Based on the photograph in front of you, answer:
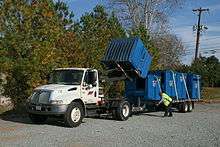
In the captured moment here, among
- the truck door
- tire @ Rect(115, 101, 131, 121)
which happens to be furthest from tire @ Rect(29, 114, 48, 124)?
tire @ Rect(115, 101, 131, 121)

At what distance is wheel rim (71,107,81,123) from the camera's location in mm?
18641

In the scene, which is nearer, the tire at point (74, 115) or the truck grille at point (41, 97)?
the tire at point (74, 115)

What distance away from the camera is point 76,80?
19.8m

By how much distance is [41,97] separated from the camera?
1889cm

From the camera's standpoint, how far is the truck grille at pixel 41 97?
18.7 meters

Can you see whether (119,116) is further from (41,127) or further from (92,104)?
(41,127)

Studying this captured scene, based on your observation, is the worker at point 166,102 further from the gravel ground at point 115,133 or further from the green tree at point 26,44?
the green tree at point 26,44

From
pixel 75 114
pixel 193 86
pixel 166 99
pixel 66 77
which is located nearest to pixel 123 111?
pixel 66 77

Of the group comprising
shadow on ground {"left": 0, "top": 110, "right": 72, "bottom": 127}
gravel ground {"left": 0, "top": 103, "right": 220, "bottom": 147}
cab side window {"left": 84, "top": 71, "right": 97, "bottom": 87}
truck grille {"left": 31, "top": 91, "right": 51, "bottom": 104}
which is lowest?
gravel ground {"left": 0, "top": 103, "right": 220, "bottom": 147}

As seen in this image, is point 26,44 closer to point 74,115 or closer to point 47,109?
point 47,109

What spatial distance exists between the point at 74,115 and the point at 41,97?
1.48 meters

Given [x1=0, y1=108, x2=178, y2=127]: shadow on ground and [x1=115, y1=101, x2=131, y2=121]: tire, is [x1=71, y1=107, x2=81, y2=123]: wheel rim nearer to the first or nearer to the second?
[x1=0, y1=108, x2=178, y2=127]: shadow on ground

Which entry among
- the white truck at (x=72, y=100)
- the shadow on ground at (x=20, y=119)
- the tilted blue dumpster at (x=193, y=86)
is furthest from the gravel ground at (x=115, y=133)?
the tilted blue dumpster at (x=193, y=86)

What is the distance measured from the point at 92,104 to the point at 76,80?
1.32 m
